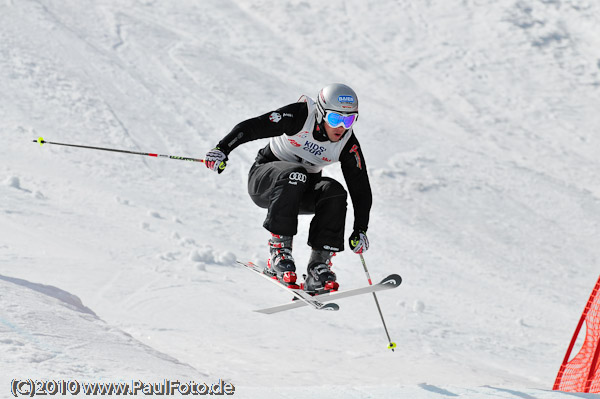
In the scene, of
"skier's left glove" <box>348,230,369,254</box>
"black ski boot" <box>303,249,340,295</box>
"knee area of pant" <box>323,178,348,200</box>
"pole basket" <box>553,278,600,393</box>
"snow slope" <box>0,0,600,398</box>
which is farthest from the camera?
"snow slope" <box>0,0,600,398</box>

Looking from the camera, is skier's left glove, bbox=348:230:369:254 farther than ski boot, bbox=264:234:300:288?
Yes

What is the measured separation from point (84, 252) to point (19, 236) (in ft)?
2.74

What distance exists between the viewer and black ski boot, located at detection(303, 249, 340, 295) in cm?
584

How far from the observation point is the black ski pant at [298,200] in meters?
5.62

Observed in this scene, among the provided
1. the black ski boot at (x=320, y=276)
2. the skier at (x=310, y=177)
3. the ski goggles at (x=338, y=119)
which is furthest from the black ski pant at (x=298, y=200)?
the ski goggles at (x=338, y=119)

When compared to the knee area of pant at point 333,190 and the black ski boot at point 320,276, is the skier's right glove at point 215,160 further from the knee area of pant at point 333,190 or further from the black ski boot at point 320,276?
the black ski boot at point 320,276

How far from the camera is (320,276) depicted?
5867mm

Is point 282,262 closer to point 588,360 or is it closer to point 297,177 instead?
point 297,177

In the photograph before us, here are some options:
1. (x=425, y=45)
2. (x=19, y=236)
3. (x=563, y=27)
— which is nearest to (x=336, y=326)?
(x=19, y=236)

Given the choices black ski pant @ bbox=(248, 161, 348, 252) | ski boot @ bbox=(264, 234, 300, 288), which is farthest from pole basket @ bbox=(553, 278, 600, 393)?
ski boot @ bbox=(264, 234, 300, 288)

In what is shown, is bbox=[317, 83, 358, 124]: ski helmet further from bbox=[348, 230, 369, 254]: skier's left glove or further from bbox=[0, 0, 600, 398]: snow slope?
bbox=[0, 0, 600, 398]: snow slope

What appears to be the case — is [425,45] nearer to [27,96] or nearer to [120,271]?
[27,96]

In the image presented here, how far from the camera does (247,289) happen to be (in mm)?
9703

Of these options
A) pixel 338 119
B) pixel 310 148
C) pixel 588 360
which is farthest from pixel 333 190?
pixel 588 360
